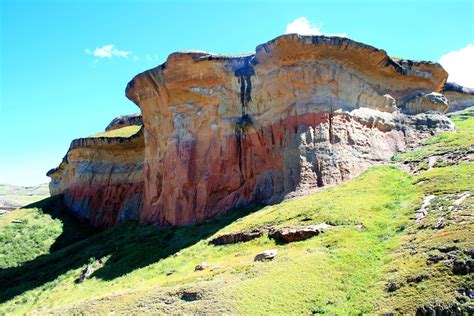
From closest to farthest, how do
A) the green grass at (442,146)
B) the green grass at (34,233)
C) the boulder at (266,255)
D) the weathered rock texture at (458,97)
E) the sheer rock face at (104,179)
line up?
the boulder at (266,255) → the green grass at (442,146) → the green grass at (34,233) → the sheer rock face at (104,179) → the weathered rock texture at (458,97)

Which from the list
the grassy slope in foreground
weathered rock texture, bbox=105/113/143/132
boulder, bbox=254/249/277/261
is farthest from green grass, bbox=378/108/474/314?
weathered rock texture, bbox=105/113/143/132

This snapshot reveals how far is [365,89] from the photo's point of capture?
3466 centimetres

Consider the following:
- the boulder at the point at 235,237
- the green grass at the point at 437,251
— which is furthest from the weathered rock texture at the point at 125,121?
the green grass at the point at 437,251

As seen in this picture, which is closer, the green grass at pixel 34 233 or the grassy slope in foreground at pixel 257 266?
the grassy slope in foreground at pixel 257 266

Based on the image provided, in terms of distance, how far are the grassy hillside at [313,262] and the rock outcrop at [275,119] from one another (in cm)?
240

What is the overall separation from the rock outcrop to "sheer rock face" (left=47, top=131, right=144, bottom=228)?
11.1 metres

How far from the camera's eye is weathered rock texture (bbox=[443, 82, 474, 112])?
72.3m

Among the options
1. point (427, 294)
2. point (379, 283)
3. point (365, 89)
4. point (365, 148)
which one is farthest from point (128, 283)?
point (365, 89)

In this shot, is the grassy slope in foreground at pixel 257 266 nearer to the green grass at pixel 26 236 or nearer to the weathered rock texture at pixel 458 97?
the green grass at pixel 26 236

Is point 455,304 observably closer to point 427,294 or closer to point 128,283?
point 427,294

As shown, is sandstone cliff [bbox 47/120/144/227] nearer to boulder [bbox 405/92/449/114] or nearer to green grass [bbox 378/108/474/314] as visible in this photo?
boulder [bbox 405/92/449/114]

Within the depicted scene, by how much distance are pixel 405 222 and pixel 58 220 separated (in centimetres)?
4144

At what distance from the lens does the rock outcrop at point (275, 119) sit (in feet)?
104

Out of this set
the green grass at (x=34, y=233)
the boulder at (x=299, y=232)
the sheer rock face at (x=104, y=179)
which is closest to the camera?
the boulder at (x=299, y=232)
